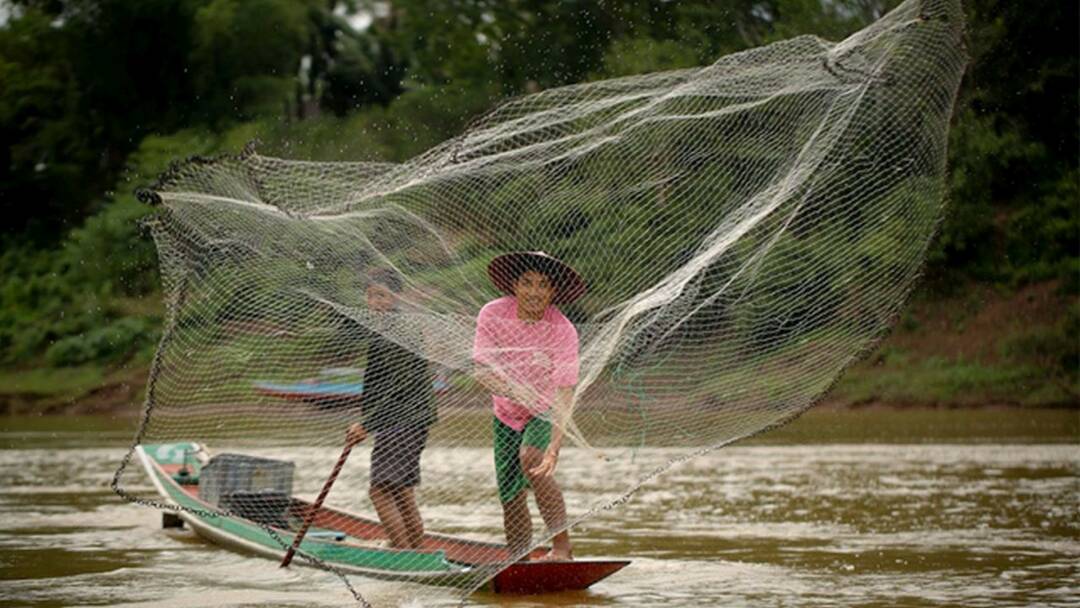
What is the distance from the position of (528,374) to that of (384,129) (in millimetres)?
25268

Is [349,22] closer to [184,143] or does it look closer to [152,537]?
[184,143]

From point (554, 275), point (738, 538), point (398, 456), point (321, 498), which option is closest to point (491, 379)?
point (554, 275)

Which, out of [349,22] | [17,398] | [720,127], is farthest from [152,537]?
[349,22]

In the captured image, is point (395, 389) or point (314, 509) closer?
point (395, 389)

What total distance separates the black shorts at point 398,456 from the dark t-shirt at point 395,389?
0.05 metres

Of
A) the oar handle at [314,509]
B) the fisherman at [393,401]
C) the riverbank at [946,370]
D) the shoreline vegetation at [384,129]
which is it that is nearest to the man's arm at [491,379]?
the fisherman at [393,401]

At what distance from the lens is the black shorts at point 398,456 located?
26.2 feet

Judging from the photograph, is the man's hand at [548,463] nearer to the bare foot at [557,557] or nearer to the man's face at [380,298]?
the bare foot at [557,557]

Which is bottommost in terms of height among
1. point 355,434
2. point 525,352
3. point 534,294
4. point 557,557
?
point 557,557

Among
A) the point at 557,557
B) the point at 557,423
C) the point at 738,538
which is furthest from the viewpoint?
the point at 738,538

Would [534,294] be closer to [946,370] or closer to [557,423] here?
[557,423]

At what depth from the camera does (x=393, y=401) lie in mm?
7949

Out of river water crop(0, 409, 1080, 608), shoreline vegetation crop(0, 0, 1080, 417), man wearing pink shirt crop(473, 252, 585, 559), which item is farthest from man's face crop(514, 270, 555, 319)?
shoreline vegetation crop(0, 0, 1080, 417)

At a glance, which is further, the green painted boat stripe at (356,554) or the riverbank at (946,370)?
the riverbank at (946,370)
